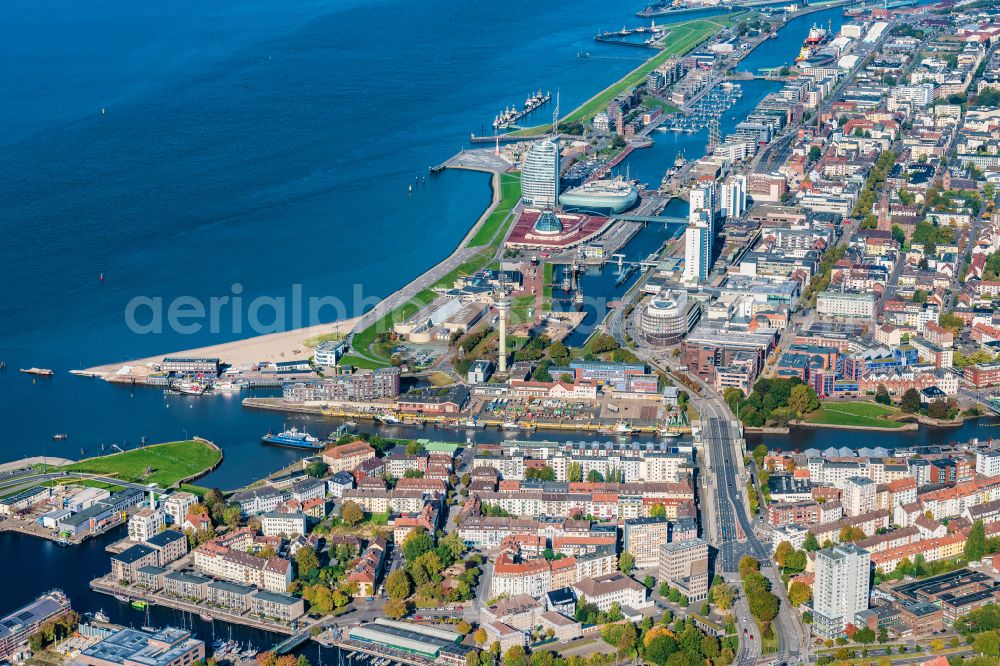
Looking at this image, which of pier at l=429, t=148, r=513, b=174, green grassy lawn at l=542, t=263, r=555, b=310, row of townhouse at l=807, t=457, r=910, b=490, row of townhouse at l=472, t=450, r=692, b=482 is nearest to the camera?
row of townhouse at l=807, t=457, r=910, b=490

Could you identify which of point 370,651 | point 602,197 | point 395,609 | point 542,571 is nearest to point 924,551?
point 542,571

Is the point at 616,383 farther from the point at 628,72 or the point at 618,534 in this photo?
the point at 628,72

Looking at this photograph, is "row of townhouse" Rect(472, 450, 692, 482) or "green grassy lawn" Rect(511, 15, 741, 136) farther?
"green grassy lawn" Rect(511, 15, 741, 136)

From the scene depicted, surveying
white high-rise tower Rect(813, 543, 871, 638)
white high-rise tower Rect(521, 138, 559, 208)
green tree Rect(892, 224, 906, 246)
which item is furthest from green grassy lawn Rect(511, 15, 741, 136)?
white high-rise tower Rect(813, 543, 871, 638)

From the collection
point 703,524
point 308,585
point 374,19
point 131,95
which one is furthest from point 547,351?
point 374,19

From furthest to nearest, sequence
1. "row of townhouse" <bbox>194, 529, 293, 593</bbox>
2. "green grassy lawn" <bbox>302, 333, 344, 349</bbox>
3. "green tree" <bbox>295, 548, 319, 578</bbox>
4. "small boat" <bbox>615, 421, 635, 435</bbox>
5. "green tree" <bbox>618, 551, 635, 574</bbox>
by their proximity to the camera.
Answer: "green grassy lawn" <bbox>302, 333, 344, 349</bbox> < "small boat" <bbox>615, 421, 635, 435</bbox> < "green tree" <bbox>295, 548, 319, 578</bbox> < "green tree" <bbox>618, 551, 635, 574</bbox> < "row of townhouse" <bbox>194, 529, 293, 593</bbox>

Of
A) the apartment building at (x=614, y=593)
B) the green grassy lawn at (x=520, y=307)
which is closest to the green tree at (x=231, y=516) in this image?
the apartment building at (x=614, y=593)

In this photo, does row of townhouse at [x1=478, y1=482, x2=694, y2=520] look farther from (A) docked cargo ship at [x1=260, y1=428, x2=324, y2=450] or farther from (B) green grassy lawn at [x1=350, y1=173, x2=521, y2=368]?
(B) green grassy lawn at [x1=350, y1=173, x2=521, y2=368]
